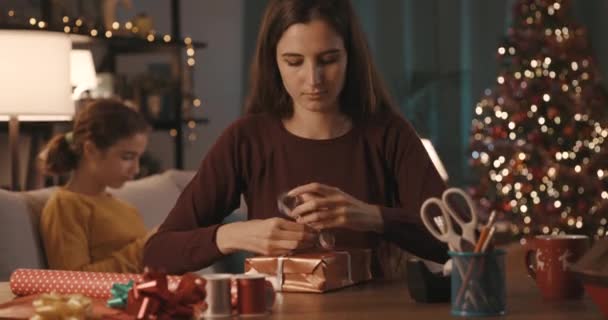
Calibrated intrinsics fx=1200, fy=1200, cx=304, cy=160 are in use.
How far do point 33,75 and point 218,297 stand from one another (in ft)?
7.68

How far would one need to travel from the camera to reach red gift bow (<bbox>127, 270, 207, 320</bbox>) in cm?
158

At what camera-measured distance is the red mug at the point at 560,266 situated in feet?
5.71

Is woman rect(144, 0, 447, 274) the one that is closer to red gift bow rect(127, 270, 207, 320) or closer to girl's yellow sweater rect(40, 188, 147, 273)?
red gift bow rect(127, 270, 207, 320)

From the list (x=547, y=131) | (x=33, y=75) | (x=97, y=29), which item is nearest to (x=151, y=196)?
(x=33, y=75)

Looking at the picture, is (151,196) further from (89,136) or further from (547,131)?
(547,131)

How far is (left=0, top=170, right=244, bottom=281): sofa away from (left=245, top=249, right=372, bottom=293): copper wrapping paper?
1395 mm

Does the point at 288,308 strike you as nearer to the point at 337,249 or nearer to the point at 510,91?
the point at 337,249

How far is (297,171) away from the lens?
2.22m

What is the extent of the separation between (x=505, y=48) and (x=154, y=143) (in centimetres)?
195

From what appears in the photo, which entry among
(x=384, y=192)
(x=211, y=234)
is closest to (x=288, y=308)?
(x=211, y=234)

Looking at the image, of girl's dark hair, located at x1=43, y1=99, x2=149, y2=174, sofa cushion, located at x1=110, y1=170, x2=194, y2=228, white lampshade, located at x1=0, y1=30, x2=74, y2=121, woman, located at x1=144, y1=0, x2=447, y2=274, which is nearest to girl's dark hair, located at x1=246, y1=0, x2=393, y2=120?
woman, located at x1=144, y1=0, x2=447, y2=274

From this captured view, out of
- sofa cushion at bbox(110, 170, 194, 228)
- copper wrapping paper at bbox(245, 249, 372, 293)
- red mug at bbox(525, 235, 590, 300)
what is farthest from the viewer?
sofa cushion at bbox(110, 170, 194, 228)

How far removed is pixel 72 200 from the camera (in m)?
3.42

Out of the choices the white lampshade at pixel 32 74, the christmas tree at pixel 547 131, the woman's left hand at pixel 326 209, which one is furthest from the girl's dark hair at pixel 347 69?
the christmas tree at pixel 547 131
